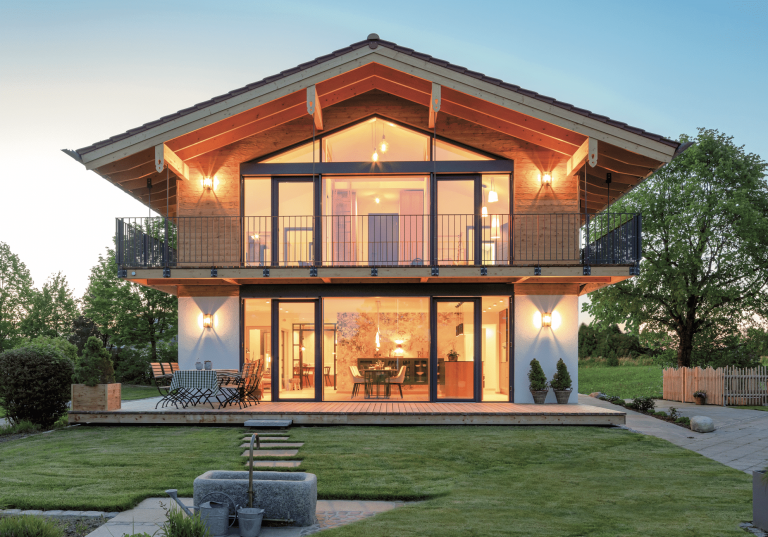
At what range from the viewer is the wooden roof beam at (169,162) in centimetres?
1115

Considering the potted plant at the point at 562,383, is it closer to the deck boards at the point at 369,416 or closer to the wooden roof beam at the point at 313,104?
the deck boards at the point at 369,416

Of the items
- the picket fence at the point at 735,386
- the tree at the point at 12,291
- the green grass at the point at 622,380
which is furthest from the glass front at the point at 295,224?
the tree at the point at 12,291

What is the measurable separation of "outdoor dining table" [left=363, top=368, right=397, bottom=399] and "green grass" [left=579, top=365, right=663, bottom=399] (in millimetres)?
14895

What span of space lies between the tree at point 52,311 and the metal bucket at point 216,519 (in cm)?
3809

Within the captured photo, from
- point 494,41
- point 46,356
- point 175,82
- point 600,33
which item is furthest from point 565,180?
point 494,41

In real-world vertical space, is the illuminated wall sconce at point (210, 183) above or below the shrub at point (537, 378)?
above

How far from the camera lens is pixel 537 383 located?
11883 millimetres

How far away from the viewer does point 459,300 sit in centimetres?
1251

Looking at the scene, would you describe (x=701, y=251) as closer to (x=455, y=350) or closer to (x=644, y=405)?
(x=644, y=405)

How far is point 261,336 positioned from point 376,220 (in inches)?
136

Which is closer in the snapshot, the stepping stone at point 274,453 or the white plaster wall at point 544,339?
the stepping stone at point 274,453

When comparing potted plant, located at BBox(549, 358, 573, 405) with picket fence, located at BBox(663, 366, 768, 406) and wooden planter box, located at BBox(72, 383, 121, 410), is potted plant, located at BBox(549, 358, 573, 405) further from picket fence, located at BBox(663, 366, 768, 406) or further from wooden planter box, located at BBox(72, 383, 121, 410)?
wooden planter box, located at BBox(72, 383, 121, 410)

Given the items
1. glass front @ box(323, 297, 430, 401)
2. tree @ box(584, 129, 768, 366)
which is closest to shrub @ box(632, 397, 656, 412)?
glass front @ box(323, 297, 430, 401)

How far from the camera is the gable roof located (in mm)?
11141
